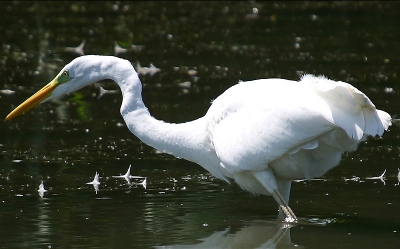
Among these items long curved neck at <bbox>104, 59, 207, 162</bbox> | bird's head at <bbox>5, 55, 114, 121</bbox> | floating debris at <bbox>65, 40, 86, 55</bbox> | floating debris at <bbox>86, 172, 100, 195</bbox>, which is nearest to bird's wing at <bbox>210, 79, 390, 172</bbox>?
long curved neck at <bbox>104, 59, 207, 162</bbox>

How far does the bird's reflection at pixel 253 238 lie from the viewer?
20.3ft

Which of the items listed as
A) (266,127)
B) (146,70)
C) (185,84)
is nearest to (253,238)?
(266,127)

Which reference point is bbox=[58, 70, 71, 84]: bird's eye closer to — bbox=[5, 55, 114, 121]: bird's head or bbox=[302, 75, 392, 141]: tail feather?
bbox=[5, 55, 114, 121]: bird's head

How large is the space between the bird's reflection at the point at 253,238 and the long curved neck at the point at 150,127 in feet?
2.50

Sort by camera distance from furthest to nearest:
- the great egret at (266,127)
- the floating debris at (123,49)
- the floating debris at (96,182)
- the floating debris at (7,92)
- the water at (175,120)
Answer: the floating debris at (123,49), the floating debris at (7,92), the floating debris at (96,182), the water at (175,120), the great egret at (266,127)

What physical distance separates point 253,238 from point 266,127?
901 millimetres

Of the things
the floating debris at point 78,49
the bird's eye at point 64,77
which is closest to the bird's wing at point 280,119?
the bird's eye at point 64,77

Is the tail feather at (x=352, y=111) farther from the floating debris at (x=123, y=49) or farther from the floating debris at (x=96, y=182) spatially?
the floating debris at (x=123, y=49)

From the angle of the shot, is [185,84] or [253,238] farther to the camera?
[185,84]

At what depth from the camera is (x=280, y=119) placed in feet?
20.4

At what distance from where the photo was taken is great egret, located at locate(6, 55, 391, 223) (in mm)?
6039

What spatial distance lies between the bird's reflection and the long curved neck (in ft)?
2.50

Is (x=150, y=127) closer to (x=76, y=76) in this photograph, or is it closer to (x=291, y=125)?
(x=76, y=76)

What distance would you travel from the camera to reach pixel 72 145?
9258mm
